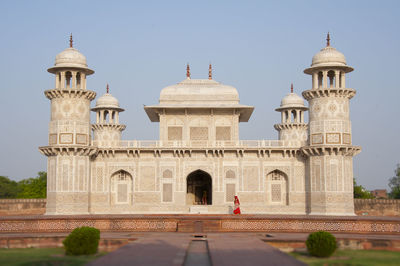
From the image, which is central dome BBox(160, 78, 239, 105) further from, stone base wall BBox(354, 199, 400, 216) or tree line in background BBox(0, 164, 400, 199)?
tree line in background BBox(0, 164, 400, 199)

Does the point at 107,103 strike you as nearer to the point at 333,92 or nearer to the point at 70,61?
the point at 70,61

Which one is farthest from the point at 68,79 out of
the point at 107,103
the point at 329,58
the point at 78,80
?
the point at 329,58

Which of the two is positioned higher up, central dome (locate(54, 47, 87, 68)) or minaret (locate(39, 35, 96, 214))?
central dome (locate(54, 47, 87, 68))

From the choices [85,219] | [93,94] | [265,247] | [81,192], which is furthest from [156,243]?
[93,94]

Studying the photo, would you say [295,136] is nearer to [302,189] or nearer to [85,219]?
[302,189]

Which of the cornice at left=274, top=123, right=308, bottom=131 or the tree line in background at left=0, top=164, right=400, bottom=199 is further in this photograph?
the tree line in background at left=0, top=164, right=400, bottom=199

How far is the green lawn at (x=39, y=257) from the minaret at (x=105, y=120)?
92.1 feet

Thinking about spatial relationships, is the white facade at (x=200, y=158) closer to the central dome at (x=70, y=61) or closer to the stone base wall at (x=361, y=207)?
the central dome at (x=70, y=61)

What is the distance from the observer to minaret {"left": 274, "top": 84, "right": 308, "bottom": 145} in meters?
44.9

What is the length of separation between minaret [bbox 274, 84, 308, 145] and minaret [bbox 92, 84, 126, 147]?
1419 cm

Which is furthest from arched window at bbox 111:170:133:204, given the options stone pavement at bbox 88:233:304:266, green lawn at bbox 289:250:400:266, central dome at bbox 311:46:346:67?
green lawn at bbox 289:250:400:266

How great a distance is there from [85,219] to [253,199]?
1375cm

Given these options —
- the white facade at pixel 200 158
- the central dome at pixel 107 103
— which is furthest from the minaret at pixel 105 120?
the white facade at pixel 200 158

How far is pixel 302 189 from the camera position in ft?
106
